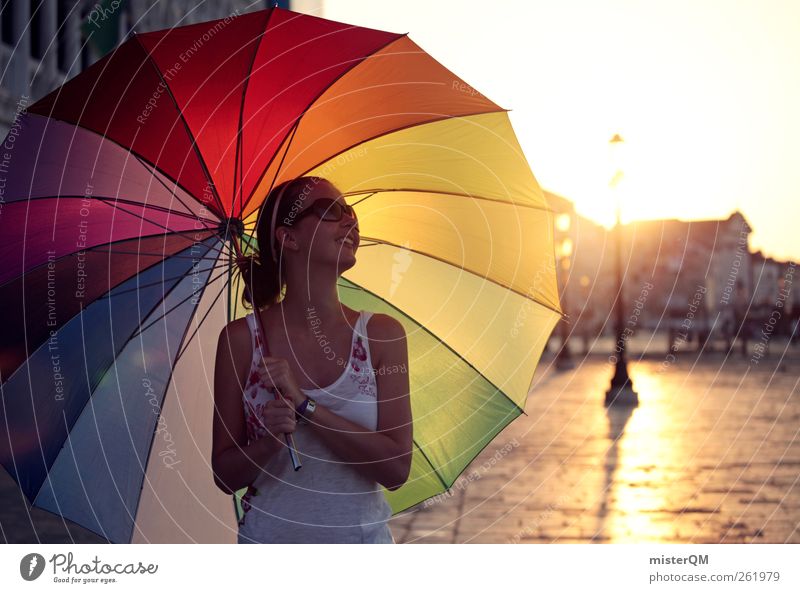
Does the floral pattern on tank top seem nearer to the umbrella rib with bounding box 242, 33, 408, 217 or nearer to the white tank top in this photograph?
the white tank top

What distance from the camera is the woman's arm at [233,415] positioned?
7.39ft

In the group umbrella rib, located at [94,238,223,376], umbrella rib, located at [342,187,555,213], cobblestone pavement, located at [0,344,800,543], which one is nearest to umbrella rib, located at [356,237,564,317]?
umbrella rib, located at [342,187,555,213]

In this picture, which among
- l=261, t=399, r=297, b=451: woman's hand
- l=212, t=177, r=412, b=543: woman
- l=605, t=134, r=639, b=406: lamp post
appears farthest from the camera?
l=605, t=134, r=639, b=406: lamp post

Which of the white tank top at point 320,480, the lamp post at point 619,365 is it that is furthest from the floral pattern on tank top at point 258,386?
the lamp post at point 619,365

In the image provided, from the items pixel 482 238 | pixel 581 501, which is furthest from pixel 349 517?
pixel 581 501

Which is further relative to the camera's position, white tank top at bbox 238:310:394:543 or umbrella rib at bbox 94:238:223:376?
umbrella rib at bbox 94:238:223:376

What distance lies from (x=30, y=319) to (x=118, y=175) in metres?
0.46

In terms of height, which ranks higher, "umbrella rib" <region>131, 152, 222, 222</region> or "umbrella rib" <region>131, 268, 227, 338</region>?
"umbrella rib" <region>131, 152, 222, 222</region>

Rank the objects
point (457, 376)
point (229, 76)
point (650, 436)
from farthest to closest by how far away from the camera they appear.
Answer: point (650, 436) < point (457, 376) < point (229, 76)

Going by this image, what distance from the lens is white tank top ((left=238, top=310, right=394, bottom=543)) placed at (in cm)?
224

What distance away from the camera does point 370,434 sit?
220 centimetres

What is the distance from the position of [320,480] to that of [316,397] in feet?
0.61

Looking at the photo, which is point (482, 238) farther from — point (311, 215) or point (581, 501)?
point (581, 501)

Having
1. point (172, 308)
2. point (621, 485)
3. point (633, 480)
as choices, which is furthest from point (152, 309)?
point (633, 480)
